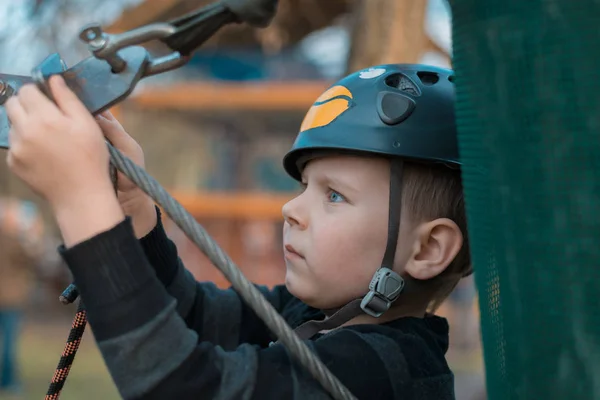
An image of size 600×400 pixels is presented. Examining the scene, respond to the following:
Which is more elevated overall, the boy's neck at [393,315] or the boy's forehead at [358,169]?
the boy's forehead at [358,169]

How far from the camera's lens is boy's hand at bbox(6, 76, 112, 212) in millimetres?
1132

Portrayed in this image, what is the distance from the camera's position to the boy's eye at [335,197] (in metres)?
1.53

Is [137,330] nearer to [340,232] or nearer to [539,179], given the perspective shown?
[340,232]

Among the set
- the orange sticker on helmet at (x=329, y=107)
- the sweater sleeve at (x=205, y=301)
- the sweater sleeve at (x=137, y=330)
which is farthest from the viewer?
the sweater sleeve at (x=205, y=301)

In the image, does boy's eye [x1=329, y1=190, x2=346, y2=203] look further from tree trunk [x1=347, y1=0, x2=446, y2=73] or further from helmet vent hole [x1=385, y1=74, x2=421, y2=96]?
tree trunk [x1=347, y1=0, x2=446, y2=73]

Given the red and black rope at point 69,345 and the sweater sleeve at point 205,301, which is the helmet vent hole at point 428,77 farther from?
the red and black rope at point 69,345

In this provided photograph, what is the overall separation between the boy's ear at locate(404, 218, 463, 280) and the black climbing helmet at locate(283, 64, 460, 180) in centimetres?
13

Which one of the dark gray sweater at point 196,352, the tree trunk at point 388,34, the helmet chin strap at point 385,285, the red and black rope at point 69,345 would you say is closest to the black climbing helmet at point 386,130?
the helmet chin strap at point 385,285

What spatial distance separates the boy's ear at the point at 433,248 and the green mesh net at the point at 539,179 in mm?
457

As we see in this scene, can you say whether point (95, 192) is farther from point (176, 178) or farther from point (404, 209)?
point (176, 178)

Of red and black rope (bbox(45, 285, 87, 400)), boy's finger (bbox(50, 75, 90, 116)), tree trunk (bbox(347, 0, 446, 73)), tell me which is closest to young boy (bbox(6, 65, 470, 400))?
boy's finger (bbox(50, 75, 90, 116))

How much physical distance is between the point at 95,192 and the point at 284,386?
0.44 metres

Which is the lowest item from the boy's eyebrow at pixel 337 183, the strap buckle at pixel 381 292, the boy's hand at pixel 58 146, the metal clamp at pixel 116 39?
the strap buckle at pixel 381 292

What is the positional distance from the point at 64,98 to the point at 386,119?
0.67m
